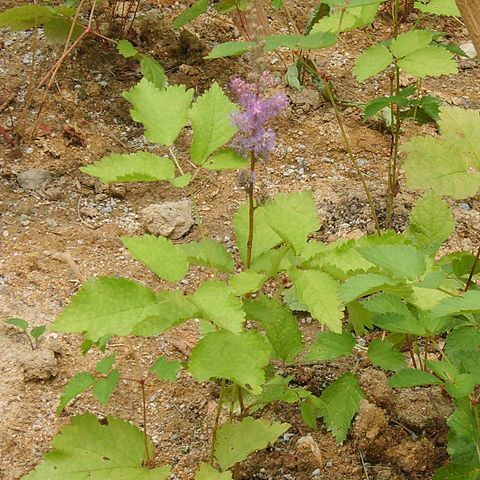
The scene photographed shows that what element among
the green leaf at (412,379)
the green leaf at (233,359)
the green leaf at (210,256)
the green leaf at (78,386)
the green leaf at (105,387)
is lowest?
the green leaf at (78,386)

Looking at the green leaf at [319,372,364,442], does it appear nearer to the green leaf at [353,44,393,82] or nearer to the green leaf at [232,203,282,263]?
the green leaf at [232,203,282,263]

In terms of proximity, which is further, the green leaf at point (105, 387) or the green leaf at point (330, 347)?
the green leaf at point (330, 347)

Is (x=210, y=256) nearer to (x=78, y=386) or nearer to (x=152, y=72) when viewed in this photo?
(x=78, y=386)

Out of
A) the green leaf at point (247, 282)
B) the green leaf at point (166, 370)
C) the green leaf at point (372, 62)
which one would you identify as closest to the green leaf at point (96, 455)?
the green leaf at point (166, 370)

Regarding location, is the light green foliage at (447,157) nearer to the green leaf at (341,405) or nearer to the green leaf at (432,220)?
the green leaf at (432,220)

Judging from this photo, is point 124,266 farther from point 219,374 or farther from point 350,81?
point 350,81

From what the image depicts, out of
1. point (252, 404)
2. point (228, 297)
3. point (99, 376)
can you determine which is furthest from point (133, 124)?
point (228, 297)
